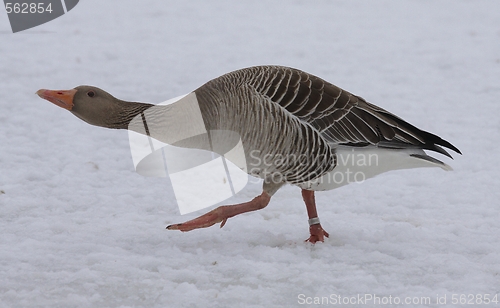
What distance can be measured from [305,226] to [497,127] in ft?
10.4

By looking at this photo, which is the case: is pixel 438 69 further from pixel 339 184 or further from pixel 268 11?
pixel 339 184

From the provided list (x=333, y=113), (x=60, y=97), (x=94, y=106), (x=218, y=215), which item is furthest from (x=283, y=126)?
(x=60, y=97)

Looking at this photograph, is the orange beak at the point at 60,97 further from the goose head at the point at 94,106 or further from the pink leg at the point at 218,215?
the pink leg at the point at 218,215

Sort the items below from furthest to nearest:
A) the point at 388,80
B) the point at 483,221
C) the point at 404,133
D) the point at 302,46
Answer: the point at 302,46
the point at 388,80
the point at 483,221
the point at 404,133

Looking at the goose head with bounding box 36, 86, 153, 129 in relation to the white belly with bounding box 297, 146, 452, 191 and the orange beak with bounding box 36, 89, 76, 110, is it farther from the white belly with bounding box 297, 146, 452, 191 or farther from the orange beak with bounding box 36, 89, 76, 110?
the white belly with bounding box 297, 146, 452, 191

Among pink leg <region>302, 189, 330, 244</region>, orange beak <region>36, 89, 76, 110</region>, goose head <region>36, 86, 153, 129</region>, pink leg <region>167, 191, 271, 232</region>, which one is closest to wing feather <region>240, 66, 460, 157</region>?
pink leg <region>302, 189, 330, 244</region>

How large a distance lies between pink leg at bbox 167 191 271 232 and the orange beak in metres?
1.05

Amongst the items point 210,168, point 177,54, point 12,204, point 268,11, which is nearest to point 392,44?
point 268,11

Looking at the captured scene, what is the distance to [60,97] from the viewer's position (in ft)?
11.9

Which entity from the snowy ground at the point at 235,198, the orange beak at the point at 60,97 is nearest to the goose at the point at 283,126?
the orange beak at the point at 60,97

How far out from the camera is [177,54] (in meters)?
8.62

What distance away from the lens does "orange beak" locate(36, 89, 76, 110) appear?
359cm

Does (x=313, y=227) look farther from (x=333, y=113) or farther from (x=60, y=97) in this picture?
(x=60, y=97)

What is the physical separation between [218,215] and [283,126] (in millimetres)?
775
